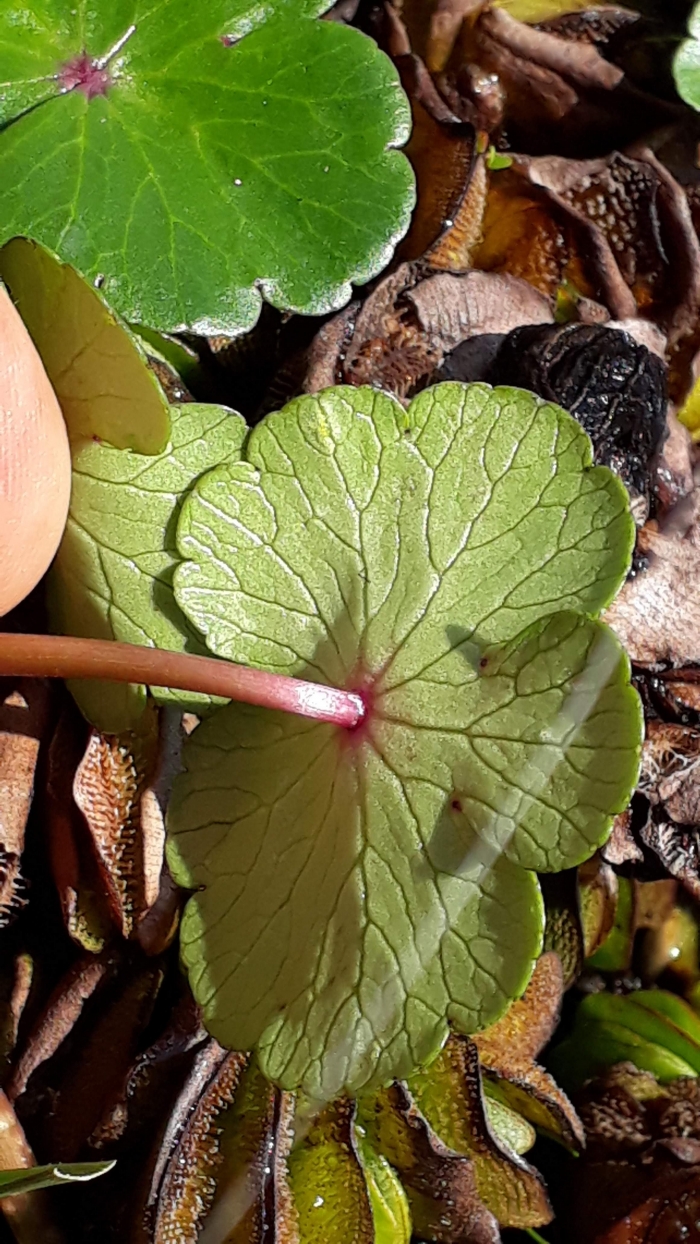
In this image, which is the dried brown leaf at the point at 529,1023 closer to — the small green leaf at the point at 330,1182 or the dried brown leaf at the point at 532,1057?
the dried brown leaf at the point at 532,1057

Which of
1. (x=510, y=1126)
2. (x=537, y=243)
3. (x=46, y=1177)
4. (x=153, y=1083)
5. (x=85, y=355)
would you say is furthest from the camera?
(x=537, y=243)

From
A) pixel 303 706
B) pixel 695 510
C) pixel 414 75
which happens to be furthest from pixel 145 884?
pixel 414 75

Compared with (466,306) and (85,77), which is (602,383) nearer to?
(466,306)

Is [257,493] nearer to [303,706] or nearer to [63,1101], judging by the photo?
[303,706]

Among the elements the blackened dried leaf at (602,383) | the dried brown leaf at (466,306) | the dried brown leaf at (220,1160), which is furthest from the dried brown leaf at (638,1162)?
the dried brown leaf at (466,306)

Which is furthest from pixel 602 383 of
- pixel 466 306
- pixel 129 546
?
pixel 129 546

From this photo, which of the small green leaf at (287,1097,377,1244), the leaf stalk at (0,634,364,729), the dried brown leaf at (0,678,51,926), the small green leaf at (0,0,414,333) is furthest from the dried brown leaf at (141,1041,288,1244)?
the small green leaf at (0,0,414,333)

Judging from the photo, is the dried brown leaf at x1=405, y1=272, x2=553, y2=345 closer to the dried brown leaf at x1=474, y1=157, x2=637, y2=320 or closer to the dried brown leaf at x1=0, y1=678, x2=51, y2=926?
the dried brown leaf at x1=474, y1=157, x2=637, y2=320
